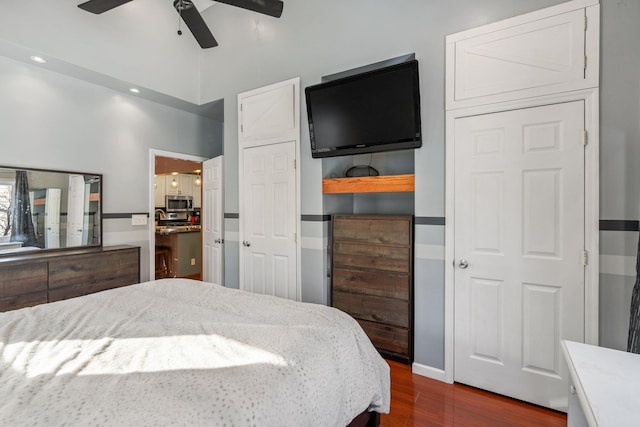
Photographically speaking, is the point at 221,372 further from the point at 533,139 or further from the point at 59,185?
the point at 59,185

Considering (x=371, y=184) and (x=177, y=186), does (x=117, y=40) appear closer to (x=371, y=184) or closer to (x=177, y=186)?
(x=371, y=184)

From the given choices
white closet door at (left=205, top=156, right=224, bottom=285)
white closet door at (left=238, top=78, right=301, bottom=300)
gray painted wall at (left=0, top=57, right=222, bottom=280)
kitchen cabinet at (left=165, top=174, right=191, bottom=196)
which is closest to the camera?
gray painted wall at (left=0, top=57, right=222, bottom=280)

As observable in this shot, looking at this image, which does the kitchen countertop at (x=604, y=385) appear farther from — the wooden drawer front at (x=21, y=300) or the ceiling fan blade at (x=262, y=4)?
the wooden drawer front at (x=21, y=300)

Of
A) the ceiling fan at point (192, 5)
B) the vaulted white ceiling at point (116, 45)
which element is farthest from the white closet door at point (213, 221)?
the ceiling fan at point (192, 5)

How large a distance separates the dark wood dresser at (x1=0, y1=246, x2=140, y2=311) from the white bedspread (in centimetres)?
131

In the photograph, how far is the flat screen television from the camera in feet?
8.01

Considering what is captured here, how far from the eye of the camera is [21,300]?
8.46 ft

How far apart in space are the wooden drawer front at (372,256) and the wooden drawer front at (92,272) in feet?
7.47

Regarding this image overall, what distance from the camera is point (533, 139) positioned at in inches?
81.7

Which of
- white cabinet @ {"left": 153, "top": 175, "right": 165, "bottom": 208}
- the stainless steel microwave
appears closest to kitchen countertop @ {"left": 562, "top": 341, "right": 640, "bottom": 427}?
the stainless steel microwave

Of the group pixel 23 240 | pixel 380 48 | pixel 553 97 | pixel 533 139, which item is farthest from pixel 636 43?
pixel 23 240

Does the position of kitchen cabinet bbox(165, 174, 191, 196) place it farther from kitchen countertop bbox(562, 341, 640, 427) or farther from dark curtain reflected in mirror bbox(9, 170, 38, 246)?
kitchen countertop bbox(562, 341, 640, 427)

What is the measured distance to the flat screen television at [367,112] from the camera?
2441 millimetres

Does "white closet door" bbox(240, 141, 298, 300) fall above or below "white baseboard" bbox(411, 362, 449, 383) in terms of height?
above
